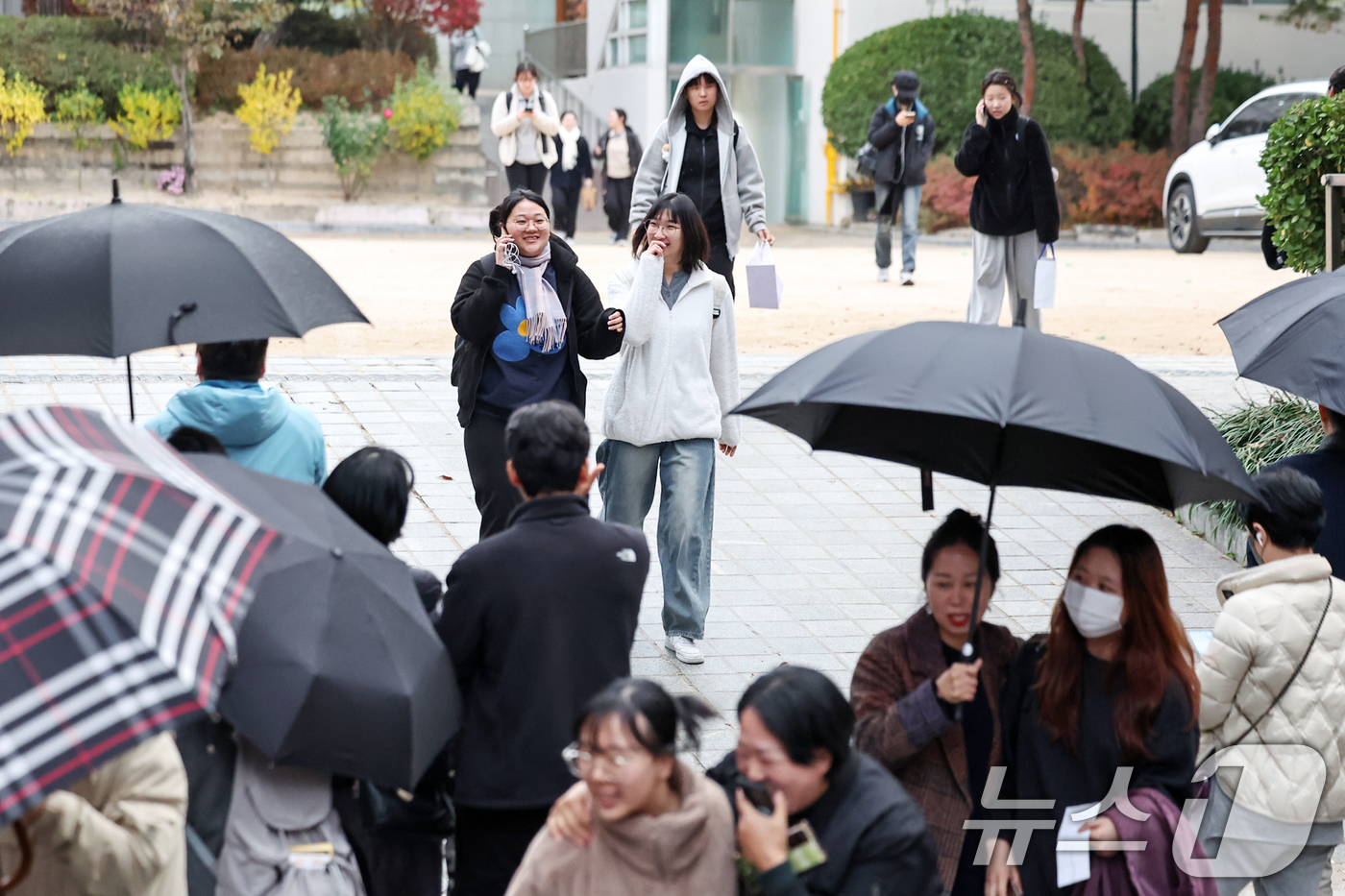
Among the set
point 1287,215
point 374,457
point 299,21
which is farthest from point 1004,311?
point 299,21

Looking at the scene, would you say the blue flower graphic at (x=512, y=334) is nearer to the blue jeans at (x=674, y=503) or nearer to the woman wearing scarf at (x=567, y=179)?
the blue jeans at (x=674, y=503)

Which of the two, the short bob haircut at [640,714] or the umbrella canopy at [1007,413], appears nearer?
the short bob haircut at [640,714]

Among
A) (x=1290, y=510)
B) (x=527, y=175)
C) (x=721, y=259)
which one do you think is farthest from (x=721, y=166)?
(x=527, y=175)

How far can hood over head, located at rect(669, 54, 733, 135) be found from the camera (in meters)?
7.79

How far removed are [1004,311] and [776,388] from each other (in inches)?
436

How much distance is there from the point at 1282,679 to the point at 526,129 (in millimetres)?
15832

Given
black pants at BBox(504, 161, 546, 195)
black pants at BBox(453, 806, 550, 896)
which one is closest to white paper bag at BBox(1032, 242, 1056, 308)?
black pants at BBox(453, 806, 550, 896)

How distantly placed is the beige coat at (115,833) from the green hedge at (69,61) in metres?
23.6

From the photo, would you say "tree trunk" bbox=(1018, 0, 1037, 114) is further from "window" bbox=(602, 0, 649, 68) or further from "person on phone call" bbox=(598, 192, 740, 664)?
"person on phone call" bbox=(598, 192, 740, 664)

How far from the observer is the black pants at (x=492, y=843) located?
3355 millimetres

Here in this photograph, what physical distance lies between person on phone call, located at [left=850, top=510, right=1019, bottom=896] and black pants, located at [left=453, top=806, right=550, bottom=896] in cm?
75

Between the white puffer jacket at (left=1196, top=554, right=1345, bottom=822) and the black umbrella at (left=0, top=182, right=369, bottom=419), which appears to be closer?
the white puffer jacket at (left=1196, top=554, right=1345, bottom=822)

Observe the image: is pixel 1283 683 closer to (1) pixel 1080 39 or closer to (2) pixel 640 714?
(2) pixel 640 714

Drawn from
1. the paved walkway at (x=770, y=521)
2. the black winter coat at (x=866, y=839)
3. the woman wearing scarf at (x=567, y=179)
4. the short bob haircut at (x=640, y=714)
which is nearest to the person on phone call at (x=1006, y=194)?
the paved walkway at (x=770, y=521)
